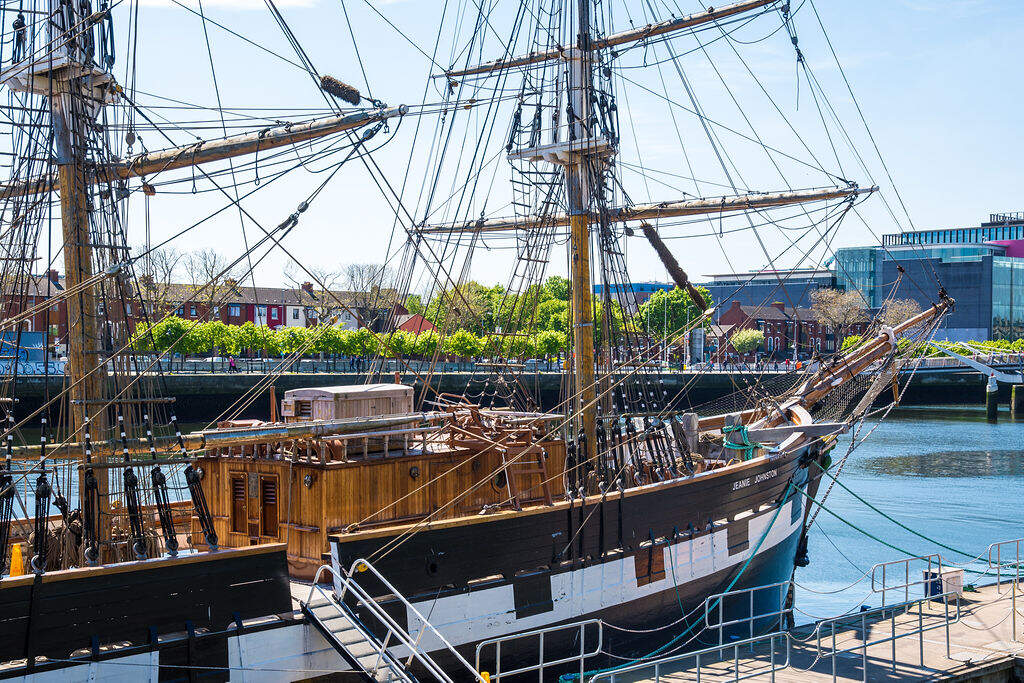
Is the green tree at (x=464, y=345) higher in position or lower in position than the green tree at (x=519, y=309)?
lower

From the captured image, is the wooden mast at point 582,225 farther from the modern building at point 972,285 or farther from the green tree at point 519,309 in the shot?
the modern building at point 972,285

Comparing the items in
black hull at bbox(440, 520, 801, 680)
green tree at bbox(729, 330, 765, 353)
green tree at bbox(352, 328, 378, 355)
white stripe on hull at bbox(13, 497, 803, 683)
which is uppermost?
green tree at bbox(352, 328, 378, 355)

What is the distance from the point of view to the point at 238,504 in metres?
13.8

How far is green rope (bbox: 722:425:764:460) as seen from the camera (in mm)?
20016

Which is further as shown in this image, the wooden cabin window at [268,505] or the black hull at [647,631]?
the black hull at [647,631]

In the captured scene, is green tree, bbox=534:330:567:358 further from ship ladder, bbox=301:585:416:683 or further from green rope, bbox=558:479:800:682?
ship ladder, bbox=301:585:416:683

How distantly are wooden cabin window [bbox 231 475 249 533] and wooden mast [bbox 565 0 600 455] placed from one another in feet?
21.5

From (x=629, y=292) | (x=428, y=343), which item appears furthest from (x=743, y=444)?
(x=629, y=292)

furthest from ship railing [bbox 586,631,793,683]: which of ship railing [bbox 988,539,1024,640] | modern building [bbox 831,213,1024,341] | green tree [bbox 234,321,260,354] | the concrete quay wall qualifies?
modern building [bbox 831,213,1024,341]

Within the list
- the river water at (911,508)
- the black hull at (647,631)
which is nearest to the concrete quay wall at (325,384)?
the river water at (911,508)

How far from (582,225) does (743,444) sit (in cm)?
562

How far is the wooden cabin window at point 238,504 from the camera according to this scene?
45.0 feet

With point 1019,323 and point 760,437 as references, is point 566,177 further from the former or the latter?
point 1019,323

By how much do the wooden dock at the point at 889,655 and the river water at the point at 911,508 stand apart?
4.07 ft
